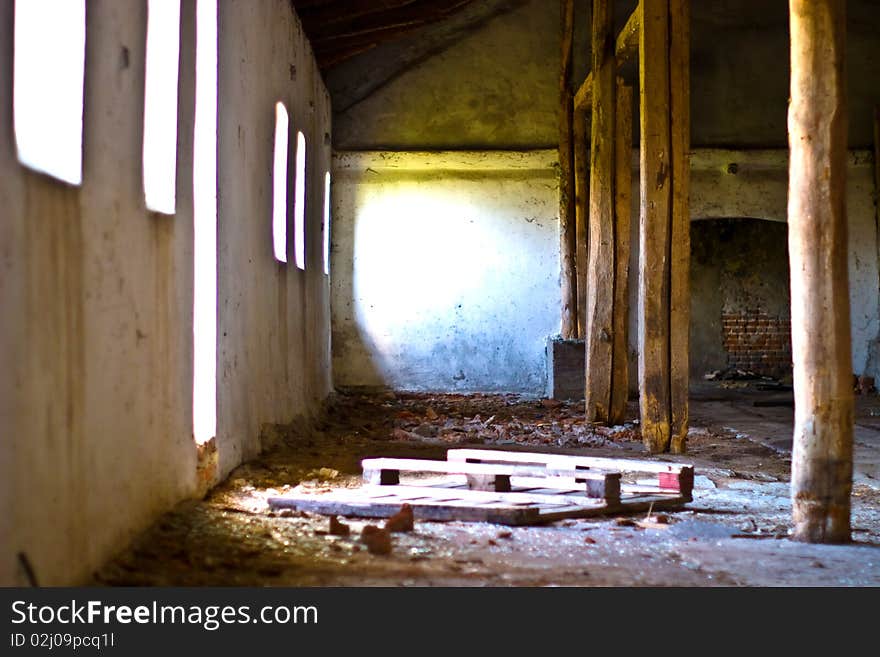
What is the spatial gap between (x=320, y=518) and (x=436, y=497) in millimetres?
727

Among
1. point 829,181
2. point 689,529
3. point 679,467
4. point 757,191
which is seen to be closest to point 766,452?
point 679,467

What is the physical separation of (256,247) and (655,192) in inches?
130

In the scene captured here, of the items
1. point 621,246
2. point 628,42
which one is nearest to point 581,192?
point 621,246

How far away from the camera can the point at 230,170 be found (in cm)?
695

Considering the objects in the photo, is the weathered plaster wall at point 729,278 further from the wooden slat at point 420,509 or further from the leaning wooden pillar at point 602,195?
the wooden slat at point 420,509

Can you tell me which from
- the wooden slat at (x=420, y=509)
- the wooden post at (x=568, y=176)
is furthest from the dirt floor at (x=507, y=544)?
the wooden post at (x=568, y=176)

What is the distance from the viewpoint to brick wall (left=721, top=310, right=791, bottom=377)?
17.6 metres

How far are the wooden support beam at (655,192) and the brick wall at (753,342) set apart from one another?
9.48 meters

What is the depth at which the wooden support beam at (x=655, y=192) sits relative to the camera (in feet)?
27.8

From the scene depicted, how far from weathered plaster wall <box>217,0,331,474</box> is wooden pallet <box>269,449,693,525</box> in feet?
3.42

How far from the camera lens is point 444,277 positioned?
15.9 m

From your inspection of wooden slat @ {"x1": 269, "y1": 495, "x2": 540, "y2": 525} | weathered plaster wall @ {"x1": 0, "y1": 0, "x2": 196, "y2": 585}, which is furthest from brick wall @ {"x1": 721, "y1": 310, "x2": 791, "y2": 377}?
weathered plaster wall @ {"x1": 0, "y1": 0, "x2": 196, "y2": 585}

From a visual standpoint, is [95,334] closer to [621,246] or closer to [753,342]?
[621,246]

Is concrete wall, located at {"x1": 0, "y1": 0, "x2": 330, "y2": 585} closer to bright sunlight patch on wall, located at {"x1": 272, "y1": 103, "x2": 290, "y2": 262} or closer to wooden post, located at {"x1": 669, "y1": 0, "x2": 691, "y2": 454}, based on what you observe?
bright sunlight patch on wall, located at {"x1": 272, "y1": 103, "x2": 290, "y2": 262}
